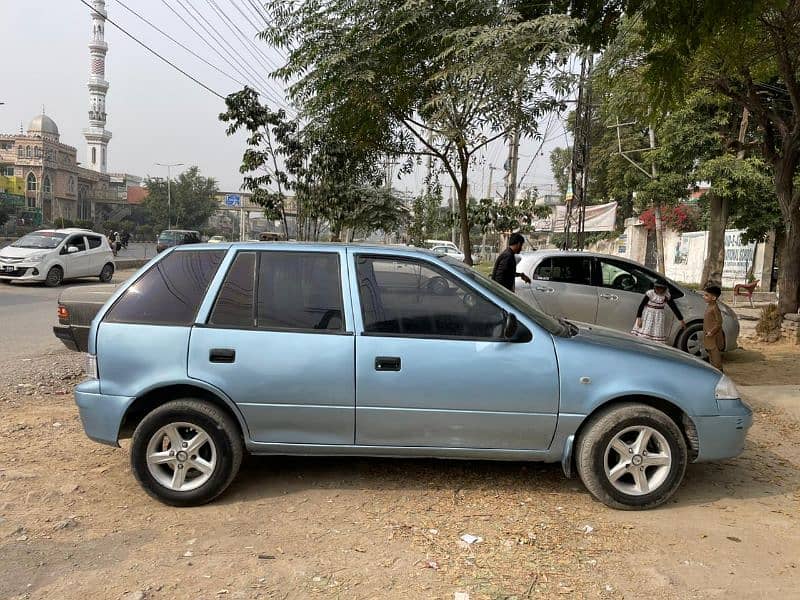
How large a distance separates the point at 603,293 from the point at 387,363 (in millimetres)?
5758

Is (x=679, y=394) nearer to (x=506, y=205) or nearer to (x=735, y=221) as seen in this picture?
(x=506, y=205)

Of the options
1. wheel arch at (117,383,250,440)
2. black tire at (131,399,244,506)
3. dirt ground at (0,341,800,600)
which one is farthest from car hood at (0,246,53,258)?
black tire at (131,399,244,506)

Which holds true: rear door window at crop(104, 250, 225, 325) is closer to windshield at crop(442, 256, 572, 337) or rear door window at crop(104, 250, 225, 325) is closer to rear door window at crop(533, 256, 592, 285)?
windshield at crop(442, 256, 572, 337)

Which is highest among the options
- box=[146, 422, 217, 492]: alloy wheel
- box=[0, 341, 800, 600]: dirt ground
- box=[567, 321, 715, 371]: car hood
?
box=[567, 321, 715, 371]: car hood

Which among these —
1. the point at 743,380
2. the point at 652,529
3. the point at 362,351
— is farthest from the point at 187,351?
the point at 743,380

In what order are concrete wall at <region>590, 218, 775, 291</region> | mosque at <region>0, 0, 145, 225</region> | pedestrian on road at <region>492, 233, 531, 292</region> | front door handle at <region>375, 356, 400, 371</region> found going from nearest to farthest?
front door handle at <region>375, 356, 400, 371</region> → pedestrian on road at <region>492, 233, 531, 292</region> → concrete wall at <region>590, 218, 775, 291</region> → mosque at <region>0, 0, 145, 225</region>

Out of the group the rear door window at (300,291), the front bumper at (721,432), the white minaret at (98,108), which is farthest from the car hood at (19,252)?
the white minaret at (98,108)

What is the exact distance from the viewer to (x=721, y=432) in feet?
12.2

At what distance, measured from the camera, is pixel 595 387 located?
3629mm

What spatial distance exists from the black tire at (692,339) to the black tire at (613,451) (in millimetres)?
5084

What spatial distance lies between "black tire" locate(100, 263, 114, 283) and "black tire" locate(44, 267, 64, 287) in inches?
71.2

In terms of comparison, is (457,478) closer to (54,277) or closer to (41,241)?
(54,277)

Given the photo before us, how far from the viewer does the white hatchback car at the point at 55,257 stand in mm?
15938

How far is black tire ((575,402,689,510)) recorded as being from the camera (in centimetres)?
362
